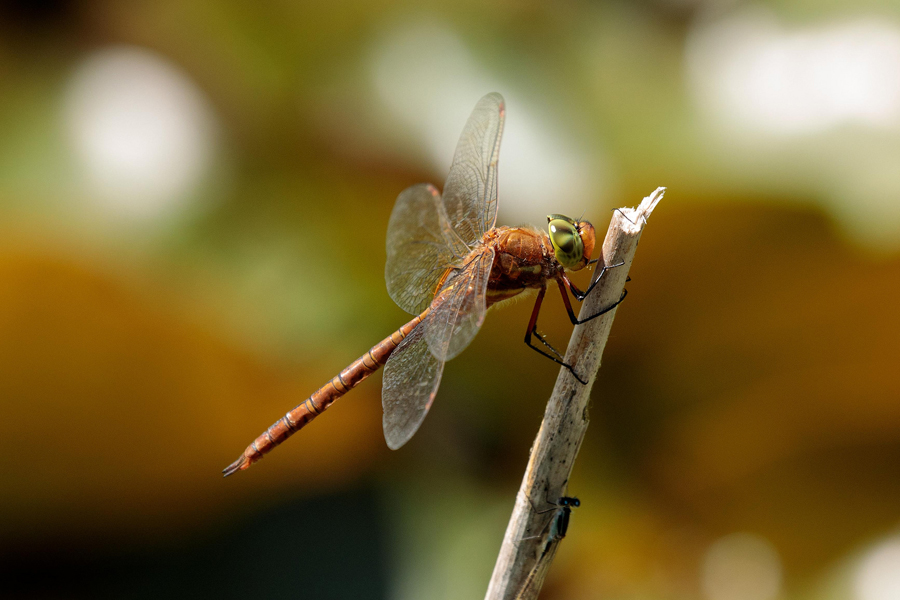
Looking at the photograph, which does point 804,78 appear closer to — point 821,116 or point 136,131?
point 821,116

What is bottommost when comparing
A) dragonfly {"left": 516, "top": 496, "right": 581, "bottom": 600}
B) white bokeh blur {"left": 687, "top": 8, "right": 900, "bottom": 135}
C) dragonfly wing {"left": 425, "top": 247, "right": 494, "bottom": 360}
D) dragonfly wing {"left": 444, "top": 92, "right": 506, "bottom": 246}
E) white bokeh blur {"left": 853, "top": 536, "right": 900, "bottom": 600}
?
white bokeh blur {"left": 853, "top": 536, "right": 900, "bottom": 600}

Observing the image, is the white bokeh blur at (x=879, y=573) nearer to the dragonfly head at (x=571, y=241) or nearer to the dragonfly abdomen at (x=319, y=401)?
the dragonfly head at (x=571, y=241)

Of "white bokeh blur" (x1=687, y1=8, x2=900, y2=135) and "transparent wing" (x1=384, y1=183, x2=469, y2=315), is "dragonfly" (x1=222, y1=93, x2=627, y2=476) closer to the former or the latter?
"transparent wing" (x1=384, y1=183, x2=469, y2=315)

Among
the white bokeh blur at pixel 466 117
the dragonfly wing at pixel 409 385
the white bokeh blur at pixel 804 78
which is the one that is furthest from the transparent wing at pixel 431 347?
the white bokeh blur at pixel 804 78

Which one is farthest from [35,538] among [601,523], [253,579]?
[601,523]

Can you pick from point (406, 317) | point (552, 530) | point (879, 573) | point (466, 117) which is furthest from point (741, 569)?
point (466, 117)

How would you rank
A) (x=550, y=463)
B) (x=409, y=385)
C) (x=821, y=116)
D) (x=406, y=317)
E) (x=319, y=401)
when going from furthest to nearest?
(x=406, y=317) → (x=821, y=116) → (x=319, y=401) → (x=409, y=385) → (x=550, y=463)

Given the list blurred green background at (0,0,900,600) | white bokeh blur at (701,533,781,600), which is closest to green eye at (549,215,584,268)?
blurred green background at (0,0,900,600)
